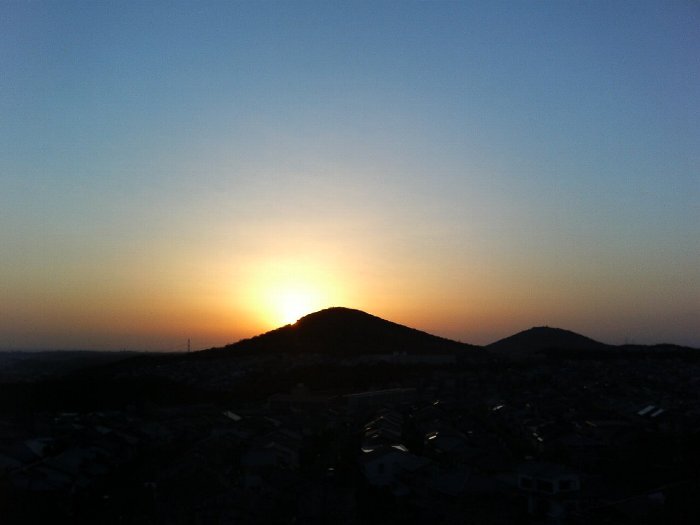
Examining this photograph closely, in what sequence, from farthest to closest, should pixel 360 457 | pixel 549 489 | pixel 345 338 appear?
pixel 345 338, pixel 360 457, pixel 549 489

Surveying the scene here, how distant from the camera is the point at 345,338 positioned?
214ft

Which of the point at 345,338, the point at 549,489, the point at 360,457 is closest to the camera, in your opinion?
the point at 549,489

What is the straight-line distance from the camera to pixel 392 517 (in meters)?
10.8

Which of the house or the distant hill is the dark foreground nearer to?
the house

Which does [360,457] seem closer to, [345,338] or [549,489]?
[549,489]

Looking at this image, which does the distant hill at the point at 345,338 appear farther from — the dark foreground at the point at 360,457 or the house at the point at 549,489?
the house at the point at 549,489

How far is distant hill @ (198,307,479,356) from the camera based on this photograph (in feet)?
205

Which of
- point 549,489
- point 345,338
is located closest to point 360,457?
point 549,489

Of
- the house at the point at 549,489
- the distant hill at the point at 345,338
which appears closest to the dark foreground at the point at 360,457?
the house at the point at 549,489

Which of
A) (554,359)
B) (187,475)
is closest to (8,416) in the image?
(187,475)

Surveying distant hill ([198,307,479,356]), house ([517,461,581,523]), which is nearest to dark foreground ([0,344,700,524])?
house ([517,461,581,523])

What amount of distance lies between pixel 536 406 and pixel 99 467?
50.3 feet

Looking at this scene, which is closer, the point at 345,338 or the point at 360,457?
the point at 360,457

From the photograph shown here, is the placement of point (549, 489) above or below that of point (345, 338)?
below
